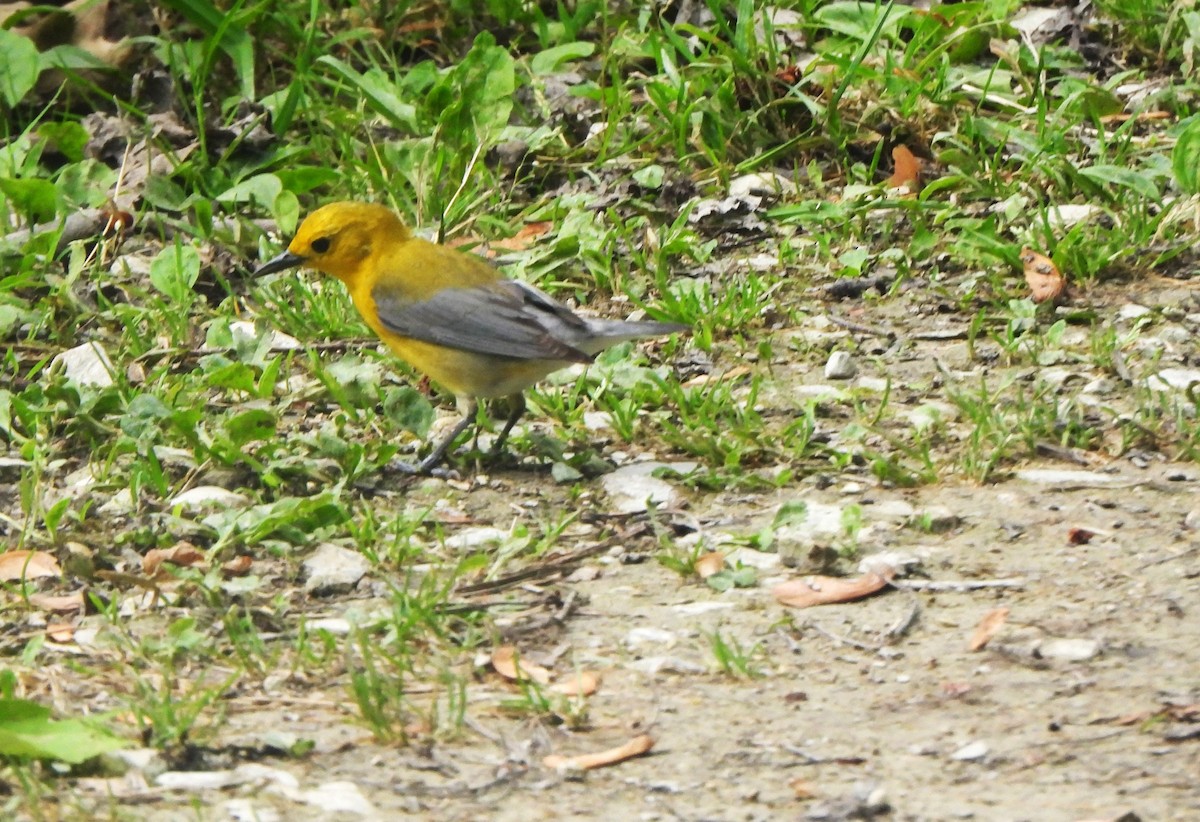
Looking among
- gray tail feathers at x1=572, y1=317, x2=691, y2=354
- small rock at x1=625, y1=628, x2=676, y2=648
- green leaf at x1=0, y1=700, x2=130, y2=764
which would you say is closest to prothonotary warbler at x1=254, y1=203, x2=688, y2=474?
gray tail feathers at x1=572, y1=317, x2=691, y2=354

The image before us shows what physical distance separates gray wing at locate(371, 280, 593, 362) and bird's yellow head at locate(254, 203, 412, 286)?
0.74 feet

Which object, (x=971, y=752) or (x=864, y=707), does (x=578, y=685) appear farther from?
(x=971, y=752)

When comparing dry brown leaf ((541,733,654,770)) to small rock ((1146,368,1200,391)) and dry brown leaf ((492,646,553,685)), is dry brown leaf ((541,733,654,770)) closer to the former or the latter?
dry brown leaf ((492,646,553,685))

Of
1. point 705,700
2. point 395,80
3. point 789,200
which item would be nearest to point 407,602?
point 705,700

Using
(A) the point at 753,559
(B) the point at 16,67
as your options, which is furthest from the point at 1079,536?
(B) the point at 16,67

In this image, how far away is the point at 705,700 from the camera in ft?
12.1

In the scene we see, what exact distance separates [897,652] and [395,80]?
4.54 metres

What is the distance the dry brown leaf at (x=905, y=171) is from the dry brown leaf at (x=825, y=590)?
2.96 m

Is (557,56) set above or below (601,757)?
above

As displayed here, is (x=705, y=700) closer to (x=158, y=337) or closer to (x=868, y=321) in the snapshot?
(x=868, y=321)

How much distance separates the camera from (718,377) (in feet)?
19.2

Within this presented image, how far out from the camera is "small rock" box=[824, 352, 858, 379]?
5.79m

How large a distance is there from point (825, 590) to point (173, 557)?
1.71 meters

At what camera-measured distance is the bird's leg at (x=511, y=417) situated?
5387 millimetres
